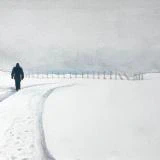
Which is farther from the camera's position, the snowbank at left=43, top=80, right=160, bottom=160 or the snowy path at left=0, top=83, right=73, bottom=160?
the snowbank at left=43, top=80, right=160, bottom=160

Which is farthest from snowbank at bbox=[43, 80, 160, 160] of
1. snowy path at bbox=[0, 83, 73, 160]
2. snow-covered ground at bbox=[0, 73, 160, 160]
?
snowy path at bbox=[0, 83, 73, 160]

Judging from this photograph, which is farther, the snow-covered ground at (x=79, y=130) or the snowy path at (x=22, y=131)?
the snow-covered ground at (x=79, y=130)

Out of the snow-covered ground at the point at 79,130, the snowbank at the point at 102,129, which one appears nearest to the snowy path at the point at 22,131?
the snow-covered ground at the point at 79,130

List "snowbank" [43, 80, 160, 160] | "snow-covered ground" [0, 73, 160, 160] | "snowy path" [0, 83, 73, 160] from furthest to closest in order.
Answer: "snowbank" [43, 80, 160, 160] → "snow-covered ground" [0, 73, 160, 160] → "snowy path" [0, 83, 73, 160]

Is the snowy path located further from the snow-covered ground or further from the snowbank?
the snowbank

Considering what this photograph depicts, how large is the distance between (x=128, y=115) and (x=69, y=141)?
536cm

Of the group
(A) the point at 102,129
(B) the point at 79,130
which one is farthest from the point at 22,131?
(A) the point at 102,129

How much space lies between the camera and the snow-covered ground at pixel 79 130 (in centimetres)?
1129

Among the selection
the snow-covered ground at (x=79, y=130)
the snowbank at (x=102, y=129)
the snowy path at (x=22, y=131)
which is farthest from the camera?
the snowbank at (x=102, y=129)

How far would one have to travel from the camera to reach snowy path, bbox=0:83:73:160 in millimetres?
11072

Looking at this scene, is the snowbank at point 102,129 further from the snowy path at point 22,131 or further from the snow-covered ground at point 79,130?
the snowy path at point 22,131

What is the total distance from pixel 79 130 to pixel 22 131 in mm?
1867

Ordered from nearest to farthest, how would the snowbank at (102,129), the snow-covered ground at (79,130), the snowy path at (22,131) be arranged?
the snowy path at (22,131) < the snow-covered ground at (79,130) < the snowbank at (102,129)

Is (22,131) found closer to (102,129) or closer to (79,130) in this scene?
(79,130)
